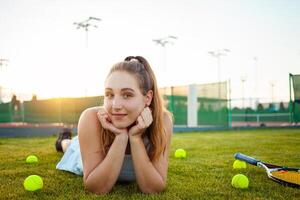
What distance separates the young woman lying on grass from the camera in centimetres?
336

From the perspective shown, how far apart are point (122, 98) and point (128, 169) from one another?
1.06 meters

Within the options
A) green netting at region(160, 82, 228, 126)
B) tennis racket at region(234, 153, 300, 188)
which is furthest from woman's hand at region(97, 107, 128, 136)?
green netting at region(160, 82, 228, 126)

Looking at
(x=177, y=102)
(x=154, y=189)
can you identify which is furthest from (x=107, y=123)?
(x=177, y=102)

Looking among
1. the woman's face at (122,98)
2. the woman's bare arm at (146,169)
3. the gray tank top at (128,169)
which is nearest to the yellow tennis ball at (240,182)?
the woman's bare arm at (146,169)

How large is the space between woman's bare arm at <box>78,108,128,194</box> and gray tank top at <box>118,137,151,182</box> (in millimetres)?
Answer: 352

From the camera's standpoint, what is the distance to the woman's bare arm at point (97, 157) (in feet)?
11.2

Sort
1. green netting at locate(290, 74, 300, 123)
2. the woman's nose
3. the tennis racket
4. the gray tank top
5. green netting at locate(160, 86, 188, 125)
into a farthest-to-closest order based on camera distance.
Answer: green netting at locate(160, 86, 188, 125) < green netting at locate(290, 74, 300, 123) < the tennis racket < the gray tank top < the woman's nose

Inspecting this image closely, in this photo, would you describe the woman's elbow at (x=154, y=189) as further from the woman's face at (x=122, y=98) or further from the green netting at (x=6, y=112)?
the green netting at (x=6, y=112)

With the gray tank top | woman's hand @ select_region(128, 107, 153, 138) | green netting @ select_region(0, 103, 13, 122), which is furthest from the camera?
green netting @ select_region(0, 103, 13, 122)

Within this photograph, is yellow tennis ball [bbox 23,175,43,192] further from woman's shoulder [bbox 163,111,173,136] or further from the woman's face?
woman's shoulder [bbox 163,111,173,136]

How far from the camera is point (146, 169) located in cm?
346

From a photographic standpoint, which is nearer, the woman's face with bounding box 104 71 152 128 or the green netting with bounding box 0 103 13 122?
the woman's face with bounding box 104 71 152 128

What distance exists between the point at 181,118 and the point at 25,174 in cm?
2361

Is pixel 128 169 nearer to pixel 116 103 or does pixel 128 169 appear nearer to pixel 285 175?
pixel 116 103
